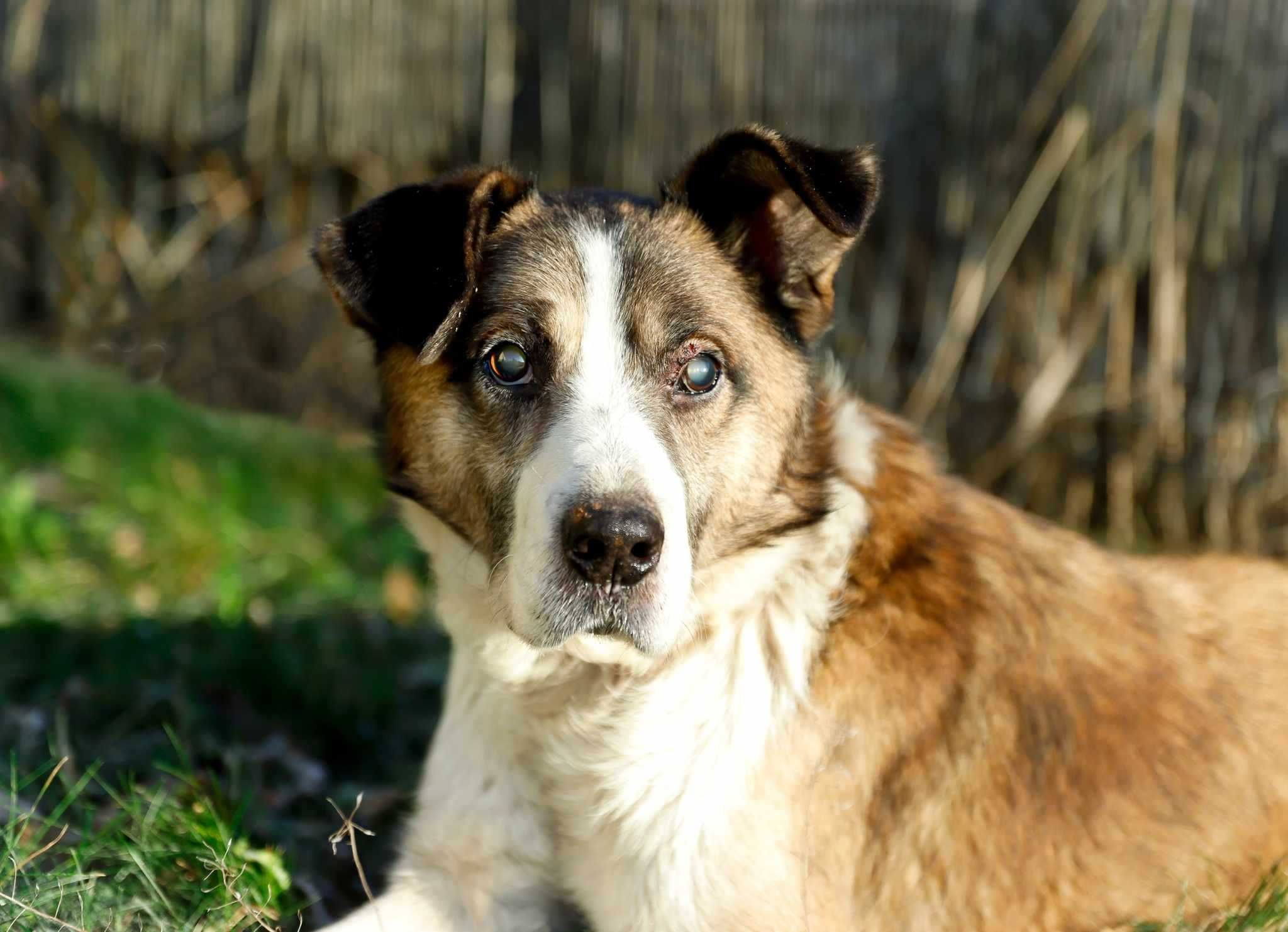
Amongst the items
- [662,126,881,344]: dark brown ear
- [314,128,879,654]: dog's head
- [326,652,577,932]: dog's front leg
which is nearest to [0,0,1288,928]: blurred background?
[326,652,577,932]: dog's front leg

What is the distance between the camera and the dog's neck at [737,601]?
311 cm

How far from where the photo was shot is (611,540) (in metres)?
2.74

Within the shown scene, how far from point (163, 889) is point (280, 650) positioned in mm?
1865

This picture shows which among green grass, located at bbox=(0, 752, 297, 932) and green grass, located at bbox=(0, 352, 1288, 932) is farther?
green grass, located at bbox=(0, 352, 1288, 932)

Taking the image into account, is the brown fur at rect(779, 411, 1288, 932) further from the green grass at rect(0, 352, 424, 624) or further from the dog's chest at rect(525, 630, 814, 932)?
the green grass at rect(0, 352, 424, 624)

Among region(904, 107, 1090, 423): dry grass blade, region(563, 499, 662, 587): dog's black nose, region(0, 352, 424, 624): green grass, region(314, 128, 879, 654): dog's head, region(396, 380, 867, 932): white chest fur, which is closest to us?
region(563, 499, 662, 587): dog's black nose

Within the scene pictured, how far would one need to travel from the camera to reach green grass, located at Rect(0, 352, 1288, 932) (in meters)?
3.29

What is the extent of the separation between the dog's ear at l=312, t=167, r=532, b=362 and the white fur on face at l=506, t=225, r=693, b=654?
333 millimetres

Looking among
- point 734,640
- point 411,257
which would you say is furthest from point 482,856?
point 411,257

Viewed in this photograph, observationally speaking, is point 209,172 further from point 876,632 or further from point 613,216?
point 876,632

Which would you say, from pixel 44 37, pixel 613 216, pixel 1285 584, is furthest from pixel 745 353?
pixel 44 37

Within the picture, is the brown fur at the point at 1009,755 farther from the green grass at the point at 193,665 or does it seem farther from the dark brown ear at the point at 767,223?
the dark brown ear at the point at 767,223

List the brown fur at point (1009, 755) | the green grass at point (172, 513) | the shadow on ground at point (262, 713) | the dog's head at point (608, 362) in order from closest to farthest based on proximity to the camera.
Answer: the dog's head at point (608, 362) < the brown fur at point (1009, 755) < the shadow on ground at point (262, 713) < the green grass at point (172, 513)

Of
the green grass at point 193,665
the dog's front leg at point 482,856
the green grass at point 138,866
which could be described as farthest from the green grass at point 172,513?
the dog's front leg at point 482,856
